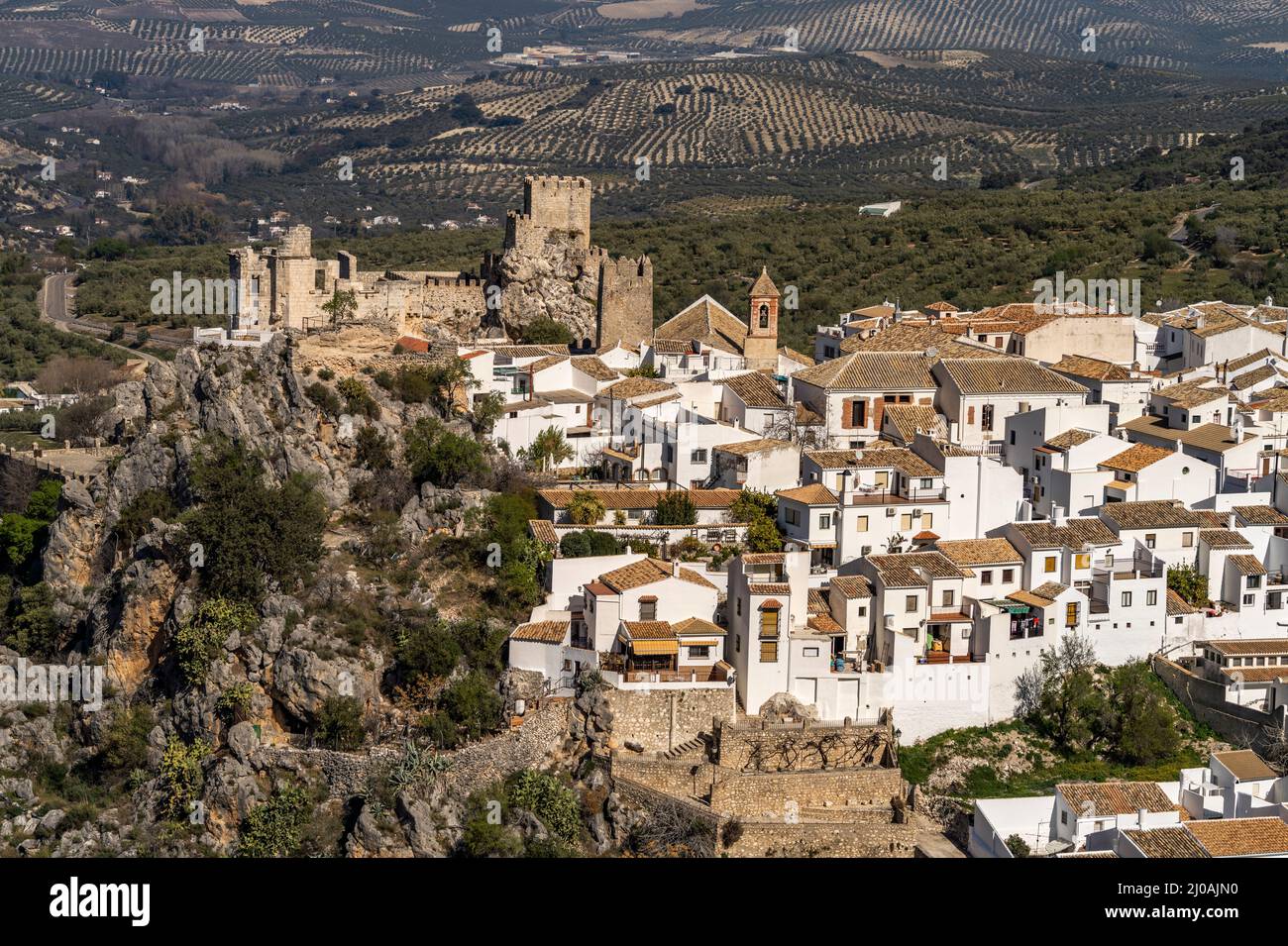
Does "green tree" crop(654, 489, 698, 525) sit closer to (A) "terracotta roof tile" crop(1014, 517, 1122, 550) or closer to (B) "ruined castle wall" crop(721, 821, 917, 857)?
(A) "terracotta roof tile" crop(1014, 517, 1122, 550)

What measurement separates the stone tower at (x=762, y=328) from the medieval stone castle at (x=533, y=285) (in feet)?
8.63

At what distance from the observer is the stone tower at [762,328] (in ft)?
110

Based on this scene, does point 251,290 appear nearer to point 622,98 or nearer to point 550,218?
point 550,218

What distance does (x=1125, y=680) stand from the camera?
79.0 feet

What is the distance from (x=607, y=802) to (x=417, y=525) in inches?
238

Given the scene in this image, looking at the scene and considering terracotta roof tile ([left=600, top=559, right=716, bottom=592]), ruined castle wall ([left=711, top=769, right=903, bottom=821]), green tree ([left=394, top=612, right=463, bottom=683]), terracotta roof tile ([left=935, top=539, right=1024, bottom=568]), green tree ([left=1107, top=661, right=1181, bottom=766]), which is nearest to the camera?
ruined castle wall ([left=711, top=769, right=903, bottom=821])

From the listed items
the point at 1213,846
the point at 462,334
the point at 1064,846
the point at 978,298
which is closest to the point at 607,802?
the point at 1064,846

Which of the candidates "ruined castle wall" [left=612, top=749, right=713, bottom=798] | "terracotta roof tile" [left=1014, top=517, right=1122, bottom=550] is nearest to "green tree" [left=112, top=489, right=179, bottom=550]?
"ruined castle wall" [left=612, top=749, right=713, bottom=798]

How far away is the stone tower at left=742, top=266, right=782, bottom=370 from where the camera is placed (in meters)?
33.7

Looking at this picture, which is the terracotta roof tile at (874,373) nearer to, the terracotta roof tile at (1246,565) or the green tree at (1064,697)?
the terracotta roof tile at (1246,565)

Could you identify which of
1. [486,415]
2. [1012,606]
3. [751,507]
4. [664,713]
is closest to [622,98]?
[486,415]

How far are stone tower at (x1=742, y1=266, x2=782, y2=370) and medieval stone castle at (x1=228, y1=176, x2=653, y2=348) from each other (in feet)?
8.63

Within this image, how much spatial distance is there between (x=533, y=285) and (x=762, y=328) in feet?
15.5
